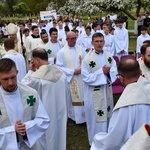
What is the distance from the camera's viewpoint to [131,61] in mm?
3164

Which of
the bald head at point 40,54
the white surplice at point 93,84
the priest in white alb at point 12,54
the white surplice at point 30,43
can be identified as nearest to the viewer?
the bald head at point 40,54

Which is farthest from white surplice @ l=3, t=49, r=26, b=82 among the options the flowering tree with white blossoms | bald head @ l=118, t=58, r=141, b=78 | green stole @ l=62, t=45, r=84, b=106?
the flowering tree with white blossoms

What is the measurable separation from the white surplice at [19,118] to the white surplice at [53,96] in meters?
0.93

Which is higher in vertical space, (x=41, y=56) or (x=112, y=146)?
(x=41, y=56)

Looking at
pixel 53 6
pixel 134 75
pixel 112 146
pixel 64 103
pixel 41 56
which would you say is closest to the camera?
pixel 112 146

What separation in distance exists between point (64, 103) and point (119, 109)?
6.49 ft

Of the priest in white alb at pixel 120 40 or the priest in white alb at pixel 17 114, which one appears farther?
the priest in white alb at pixel 120 40

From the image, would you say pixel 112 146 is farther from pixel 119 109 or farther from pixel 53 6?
pixel 53 6

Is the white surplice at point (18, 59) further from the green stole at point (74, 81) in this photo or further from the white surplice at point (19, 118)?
the white surplice at point (19, 118)

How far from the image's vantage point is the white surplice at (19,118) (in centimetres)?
322

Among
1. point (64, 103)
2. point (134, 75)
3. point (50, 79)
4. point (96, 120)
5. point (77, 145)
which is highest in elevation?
point (134, 75)

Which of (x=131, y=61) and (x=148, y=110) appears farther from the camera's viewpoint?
(x=131, y=61)

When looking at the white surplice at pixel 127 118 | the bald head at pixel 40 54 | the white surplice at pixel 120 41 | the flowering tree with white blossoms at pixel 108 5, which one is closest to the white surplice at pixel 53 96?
the bald head at pixel 40 54

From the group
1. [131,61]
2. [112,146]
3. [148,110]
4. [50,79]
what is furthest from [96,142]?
[50,79]
